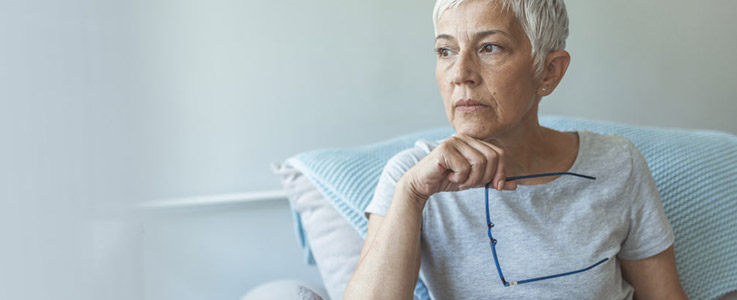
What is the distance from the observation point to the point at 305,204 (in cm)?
137

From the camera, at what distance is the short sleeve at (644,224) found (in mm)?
1118

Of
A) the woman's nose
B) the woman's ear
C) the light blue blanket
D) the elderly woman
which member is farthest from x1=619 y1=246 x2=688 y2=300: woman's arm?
the woman's nose

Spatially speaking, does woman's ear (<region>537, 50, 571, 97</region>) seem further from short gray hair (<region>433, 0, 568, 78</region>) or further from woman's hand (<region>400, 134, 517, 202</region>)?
woman's hand (<region>400, 134, 517, 202</region>)

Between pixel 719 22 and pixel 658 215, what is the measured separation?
1.09 m

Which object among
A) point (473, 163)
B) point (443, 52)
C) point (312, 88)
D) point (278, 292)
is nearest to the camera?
point (473, 163)

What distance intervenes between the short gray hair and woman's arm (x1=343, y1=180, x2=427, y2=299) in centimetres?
32

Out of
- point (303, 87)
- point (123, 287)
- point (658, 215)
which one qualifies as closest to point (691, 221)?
point (658, 215)

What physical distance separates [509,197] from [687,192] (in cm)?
51

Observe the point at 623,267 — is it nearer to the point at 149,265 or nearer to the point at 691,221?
the point at 691,221

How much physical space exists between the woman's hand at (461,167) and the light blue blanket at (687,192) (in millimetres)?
339

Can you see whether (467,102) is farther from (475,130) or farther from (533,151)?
(533,151)

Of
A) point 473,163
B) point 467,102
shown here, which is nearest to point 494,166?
point 473,163

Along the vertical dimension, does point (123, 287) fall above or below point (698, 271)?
above

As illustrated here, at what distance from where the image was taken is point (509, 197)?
3.52 ft
